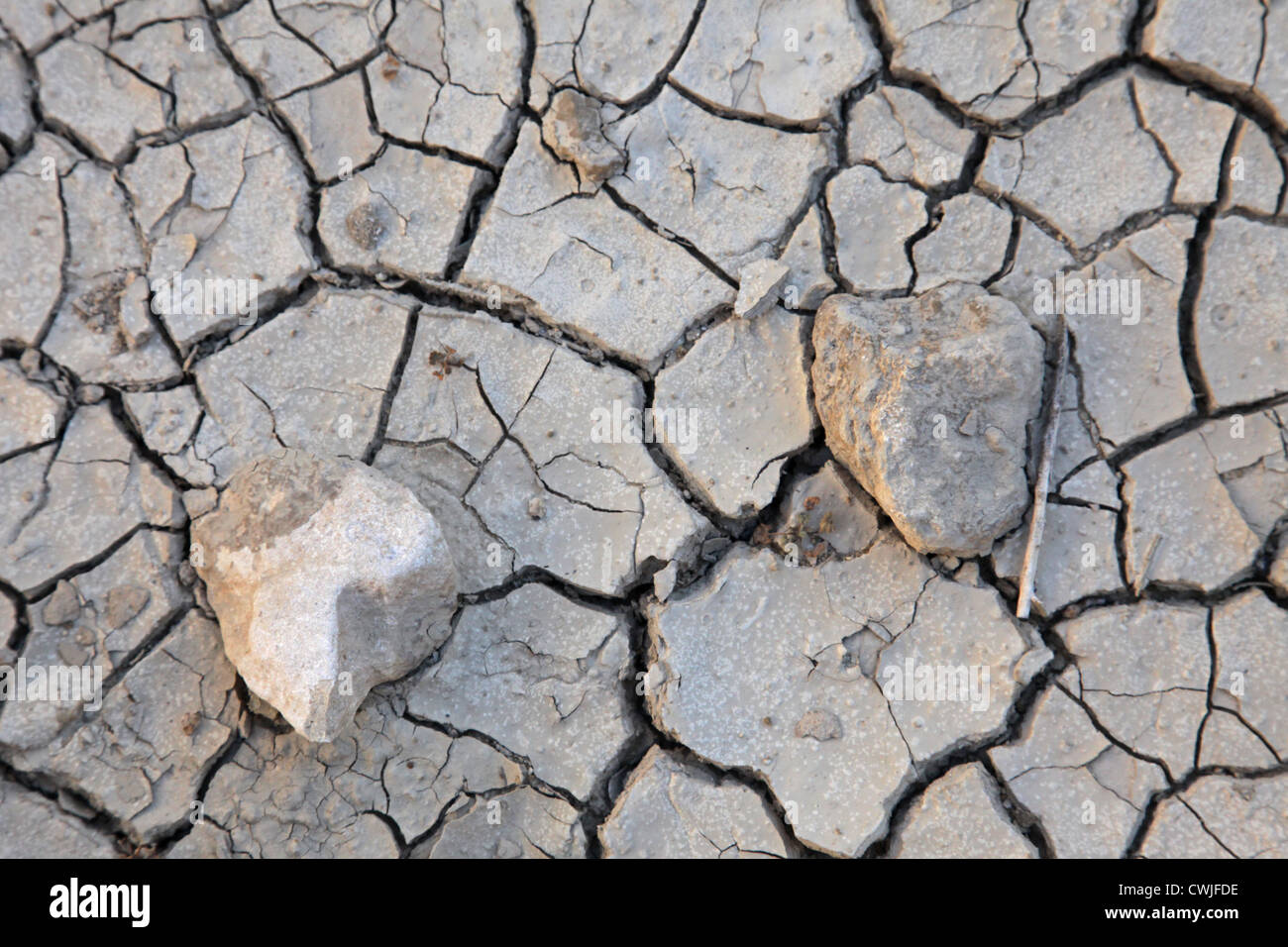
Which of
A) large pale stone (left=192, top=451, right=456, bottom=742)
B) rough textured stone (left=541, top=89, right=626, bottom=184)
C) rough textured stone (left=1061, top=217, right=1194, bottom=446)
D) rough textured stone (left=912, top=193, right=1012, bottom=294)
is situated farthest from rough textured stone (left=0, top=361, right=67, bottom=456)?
rough textured stone (left=1061, top=217, right=1194, bottom=446)

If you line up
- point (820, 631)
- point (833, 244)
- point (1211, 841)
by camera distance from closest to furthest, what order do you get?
point (1211, 841)
point (820, 631)
point (833, 244)

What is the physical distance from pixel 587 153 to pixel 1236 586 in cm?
214

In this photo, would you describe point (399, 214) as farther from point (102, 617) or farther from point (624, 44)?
point (102, 617)

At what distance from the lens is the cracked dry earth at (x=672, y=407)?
2.22 metres

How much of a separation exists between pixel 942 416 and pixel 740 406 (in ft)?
1.81

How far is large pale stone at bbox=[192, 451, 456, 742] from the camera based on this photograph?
2.10 meters

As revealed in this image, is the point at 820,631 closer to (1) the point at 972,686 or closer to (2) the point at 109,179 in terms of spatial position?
(1) the point at 972,686

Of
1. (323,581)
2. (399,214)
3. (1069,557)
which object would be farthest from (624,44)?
(1069,557)

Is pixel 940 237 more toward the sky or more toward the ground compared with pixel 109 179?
more toward the ground

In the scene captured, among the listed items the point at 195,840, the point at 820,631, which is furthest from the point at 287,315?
the point at 820,631

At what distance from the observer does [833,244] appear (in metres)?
2.45

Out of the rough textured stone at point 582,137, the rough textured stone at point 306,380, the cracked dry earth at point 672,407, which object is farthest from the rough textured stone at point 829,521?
the rough textured stone at point 306,380

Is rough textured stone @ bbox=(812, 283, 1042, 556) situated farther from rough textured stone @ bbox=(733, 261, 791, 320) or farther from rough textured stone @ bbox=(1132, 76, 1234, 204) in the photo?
rough textured stone @ bbox=(1132, 76, 1234, 204)

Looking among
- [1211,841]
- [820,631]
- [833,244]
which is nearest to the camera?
[1211,841]
